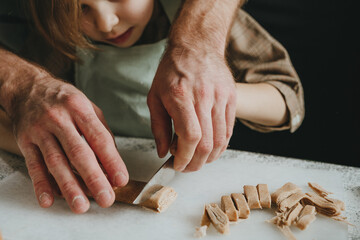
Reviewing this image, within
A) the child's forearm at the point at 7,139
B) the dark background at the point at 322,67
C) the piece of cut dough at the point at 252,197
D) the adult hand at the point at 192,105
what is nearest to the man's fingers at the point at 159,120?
the adult hand at the point at 192,105

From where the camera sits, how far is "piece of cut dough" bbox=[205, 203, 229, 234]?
677 millimetres

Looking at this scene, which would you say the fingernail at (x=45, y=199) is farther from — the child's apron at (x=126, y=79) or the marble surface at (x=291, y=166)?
the child's apron at (x=126, y=79)

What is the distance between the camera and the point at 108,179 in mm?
739

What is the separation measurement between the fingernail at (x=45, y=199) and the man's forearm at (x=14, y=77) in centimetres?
26

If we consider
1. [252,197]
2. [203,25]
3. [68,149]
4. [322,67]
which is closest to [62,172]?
[68,149]

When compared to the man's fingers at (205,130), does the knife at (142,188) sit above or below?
below

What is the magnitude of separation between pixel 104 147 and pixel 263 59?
0.85 meters

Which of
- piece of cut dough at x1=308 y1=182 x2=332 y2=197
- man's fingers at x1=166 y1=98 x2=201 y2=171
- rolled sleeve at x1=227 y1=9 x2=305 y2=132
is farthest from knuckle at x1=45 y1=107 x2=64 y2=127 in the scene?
rolled sleeve at x1=227 y1=9 x2=305 y2=132

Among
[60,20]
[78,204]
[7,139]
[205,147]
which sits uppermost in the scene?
[60,20]

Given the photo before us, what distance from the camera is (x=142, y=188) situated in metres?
0.78

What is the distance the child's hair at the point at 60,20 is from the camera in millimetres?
927

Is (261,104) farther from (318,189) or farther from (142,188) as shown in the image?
(142,188)

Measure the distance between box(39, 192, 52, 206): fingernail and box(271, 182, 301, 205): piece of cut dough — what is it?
47cm

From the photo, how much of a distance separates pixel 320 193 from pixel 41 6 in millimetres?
887
